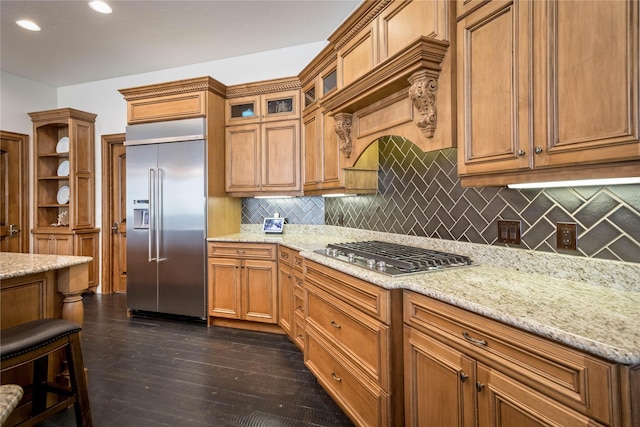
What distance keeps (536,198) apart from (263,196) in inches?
111

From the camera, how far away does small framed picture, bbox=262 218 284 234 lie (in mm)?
3932

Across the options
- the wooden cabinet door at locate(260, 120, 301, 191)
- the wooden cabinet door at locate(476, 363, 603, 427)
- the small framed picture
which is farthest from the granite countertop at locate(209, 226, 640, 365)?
the small framed picture

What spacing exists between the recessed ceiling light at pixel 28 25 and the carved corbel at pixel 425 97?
13.2 feet

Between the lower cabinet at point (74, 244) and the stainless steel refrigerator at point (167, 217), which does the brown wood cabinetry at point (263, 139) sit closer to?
the stainless steel refrigerator at point (167, 217)

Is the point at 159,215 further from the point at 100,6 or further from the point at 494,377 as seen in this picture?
the point at 494,377

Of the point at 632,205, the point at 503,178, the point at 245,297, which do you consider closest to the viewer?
the point at 632,205

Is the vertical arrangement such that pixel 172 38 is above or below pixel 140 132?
above

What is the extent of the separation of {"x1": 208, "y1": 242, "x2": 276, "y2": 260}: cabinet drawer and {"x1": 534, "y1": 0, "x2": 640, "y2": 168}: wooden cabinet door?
101 inches

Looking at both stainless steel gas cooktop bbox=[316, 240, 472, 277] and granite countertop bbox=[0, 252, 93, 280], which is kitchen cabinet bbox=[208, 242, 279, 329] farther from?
granite countertop bbox=[0, 252, 93, 280]

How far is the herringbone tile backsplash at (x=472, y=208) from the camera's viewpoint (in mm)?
1358

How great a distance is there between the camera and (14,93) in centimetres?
471

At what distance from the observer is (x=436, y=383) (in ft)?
4.49

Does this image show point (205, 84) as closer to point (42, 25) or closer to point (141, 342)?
point (42, 25)

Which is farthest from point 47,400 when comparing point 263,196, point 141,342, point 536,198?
point 536,198
